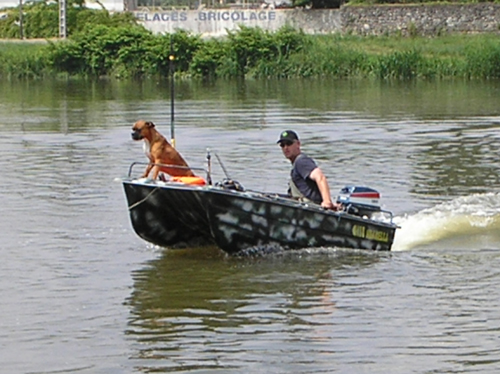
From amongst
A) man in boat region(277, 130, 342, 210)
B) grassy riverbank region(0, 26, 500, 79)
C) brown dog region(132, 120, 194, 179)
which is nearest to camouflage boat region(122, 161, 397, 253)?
man in boat region(277, 130, 342, 210)

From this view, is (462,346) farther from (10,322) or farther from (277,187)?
(277,187)

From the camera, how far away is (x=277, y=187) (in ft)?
63.4

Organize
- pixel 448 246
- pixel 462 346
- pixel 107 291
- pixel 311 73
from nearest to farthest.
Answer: pixel 462 346, pixel 107 291, pixel 448 246, pixel 311 73

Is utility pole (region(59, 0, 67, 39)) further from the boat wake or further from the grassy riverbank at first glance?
the boat wake

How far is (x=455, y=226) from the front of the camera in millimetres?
16094

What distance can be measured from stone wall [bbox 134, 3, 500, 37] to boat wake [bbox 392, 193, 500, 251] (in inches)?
1751

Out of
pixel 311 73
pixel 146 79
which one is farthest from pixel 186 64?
pixel 311 73

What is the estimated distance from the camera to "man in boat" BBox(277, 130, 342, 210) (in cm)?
1342

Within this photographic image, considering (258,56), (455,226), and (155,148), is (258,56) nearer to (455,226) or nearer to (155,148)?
(455,226)

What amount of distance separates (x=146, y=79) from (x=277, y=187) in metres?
39.4

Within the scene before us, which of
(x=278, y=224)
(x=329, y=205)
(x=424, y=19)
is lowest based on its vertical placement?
(x=278, y=224)

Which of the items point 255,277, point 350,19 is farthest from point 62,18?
point 255,277

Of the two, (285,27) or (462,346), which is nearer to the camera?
(462,346)

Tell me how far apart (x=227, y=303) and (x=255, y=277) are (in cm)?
128
